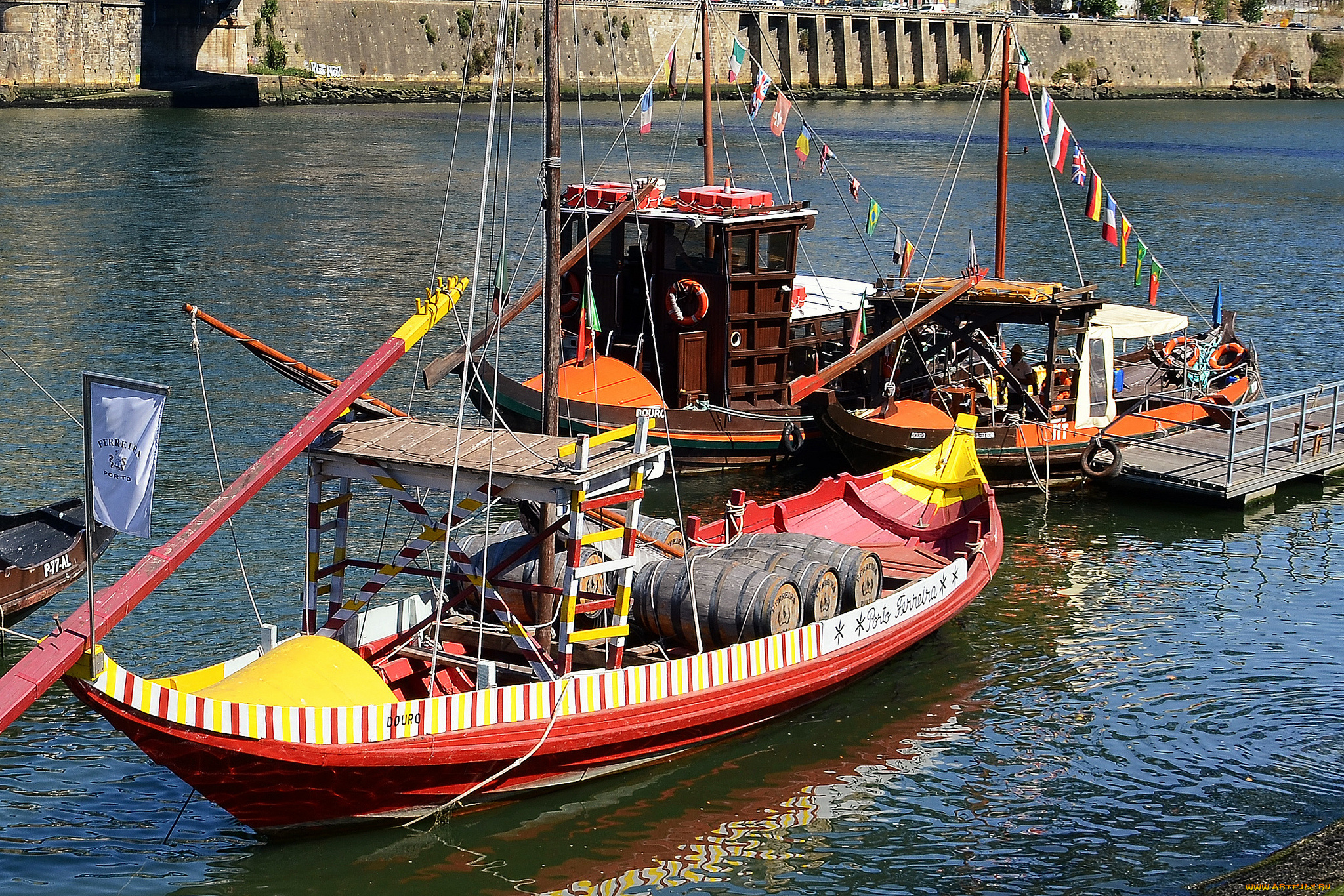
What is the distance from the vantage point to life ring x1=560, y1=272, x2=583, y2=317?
30.0 m

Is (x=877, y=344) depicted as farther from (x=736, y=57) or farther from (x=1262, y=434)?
(x=736, y=57)

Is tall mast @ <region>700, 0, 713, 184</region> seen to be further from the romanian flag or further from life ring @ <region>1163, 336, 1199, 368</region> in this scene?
life ring @ <region>1163, 336, 1199, 368</region>

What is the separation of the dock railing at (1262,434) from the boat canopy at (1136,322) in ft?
5.35

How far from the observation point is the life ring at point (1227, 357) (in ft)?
108

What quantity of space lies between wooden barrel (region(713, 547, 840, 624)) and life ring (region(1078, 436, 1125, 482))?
10.7 metres

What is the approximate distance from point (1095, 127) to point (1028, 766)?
98.2 m

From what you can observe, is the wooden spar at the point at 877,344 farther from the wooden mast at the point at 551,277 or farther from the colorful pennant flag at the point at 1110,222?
the wooden mast at the point at 551,277

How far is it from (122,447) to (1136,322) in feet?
76.6

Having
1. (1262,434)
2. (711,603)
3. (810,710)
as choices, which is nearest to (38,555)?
(711,603)

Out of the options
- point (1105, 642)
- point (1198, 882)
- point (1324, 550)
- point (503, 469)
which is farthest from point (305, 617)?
point (1324, 550)

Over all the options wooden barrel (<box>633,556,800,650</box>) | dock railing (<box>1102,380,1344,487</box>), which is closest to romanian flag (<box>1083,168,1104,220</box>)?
dock railing (<box>1102,380,1344,487</box>)

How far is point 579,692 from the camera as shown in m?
14.9

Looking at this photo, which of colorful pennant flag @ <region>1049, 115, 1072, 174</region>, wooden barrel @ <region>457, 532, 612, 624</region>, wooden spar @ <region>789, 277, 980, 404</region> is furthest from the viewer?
colorful pennant flag @ <region>1049, 115, 1072, 174</region>

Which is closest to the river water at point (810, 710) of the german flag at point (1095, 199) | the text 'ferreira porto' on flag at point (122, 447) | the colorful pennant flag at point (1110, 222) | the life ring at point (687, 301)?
the life ring at point (687, 301)
